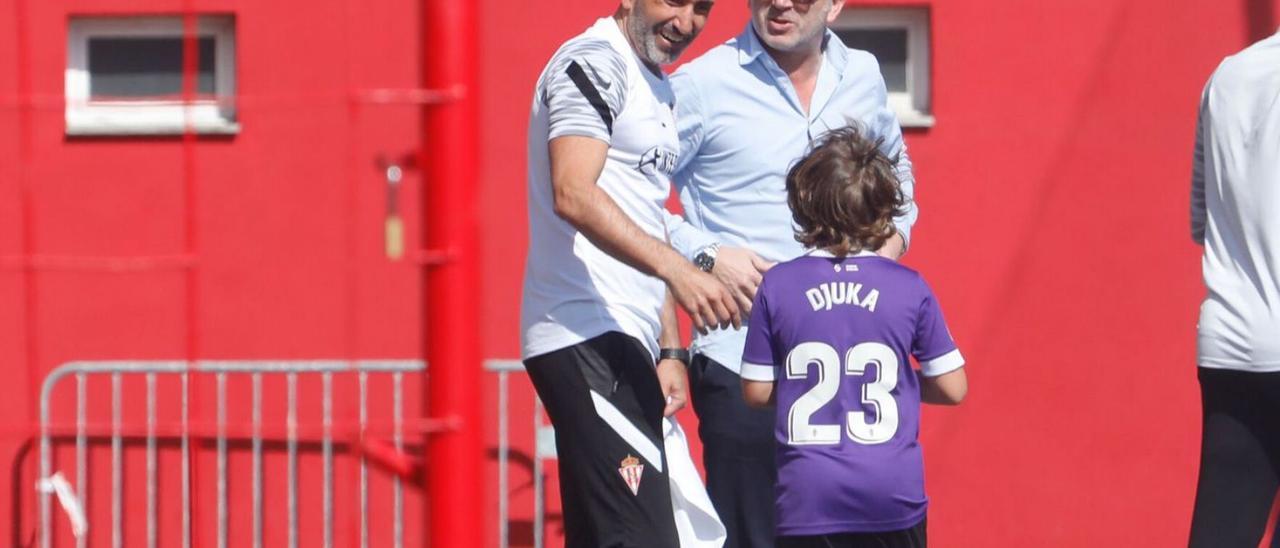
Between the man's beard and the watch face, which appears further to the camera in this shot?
the watch face

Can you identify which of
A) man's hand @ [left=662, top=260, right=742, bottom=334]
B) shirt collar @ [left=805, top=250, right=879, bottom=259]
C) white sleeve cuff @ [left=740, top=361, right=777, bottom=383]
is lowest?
white sleeve cuff @ [left=740, top=361, right=777, bottom=383]

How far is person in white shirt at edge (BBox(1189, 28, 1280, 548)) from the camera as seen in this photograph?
3.59m

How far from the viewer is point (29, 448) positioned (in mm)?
6461

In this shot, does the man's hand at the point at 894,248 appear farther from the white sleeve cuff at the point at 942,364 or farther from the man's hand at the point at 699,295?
the man's hand at the point at 699,295

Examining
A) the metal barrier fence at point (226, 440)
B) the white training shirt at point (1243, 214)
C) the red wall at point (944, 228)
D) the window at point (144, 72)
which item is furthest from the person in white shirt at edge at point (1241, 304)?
the window at point (144, 72)

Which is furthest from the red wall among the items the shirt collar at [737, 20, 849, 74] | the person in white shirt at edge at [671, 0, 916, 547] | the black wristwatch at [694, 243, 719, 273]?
the black wristwatch at [694, 243, 719, 273]

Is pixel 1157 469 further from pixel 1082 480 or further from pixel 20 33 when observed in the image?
pixel 20 33

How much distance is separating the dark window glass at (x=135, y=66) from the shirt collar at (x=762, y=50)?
9.37 ft

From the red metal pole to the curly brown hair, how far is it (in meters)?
0.91

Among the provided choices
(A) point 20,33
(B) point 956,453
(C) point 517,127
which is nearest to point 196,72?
(A) point 20,33

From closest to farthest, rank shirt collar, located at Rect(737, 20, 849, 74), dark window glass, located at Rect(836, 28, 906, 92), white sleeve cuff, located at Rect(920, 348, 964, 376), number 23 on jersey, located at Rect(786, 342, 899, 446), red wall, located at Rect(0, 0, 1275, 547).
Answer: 1. number 23 on jersey, located at Rect(786, 342, 899, 446)
2. white sleeve cuff, located at Rect(920, 348, 964, 376)
3. shirt collar, located at Rect(737, 20, 849, 74)
4. red wall, located at Rect(0, 0, 1275, 547)
5. dark window glass, located at Rect(836, 28, 906, 92)

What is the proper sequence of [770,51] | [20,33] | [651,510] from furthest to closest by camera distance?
[20,33] → [770,51] → [651,510]

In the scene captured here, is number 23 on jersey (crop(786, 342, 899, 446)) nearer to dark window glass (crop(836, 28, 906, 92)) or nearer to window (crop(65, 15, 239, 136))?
dark window glass (crop(836, 28, 906, 92))

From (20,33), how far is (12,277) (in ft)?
2.69
